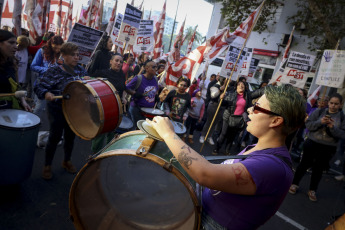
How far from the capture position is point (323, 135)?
179 inches

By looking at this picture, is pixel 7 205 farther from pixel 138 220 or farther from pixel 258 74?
pixel 258 74

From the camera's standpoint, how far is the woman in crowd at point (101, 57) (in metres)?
5.35

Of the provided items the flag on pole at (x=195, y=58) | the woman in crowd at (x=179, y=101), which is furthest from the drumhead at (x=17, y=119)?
the flag on pole at (x=195, y=58)

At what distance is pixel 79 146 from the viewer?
4.94m

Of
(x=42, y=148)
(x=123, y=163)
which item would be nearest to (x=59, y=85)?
(x=42, y=148)

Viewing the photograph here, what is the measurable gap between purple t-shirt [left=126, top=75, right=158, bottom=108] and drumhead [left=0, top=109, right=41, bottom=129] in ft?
7.00

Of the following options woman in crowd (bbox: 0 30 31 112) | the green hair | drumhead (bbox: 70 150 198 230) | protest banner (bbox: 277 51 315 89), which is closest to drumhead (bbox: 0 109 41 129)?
woman in crowd (bbox: 0 30 31 112)

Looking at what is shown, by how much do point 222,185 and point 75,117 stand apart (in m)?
2.74

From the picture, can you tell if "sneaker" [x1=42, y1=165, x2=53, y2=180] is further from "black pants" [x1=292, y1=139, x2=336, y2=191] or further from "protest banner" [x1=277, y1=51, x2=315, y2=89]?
"protest banner" [x1=277, y1=51, x2=315, y2=89]

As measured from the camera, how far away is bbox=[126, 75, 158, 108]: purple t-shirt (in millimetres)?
4758

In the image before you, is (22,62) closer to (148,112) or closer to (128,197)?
(148,112)

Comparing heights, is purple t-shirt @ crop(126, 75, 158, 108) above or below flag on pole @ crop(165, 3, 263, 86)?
below

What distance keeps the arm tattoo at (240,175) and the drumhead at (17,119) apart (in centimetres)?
247

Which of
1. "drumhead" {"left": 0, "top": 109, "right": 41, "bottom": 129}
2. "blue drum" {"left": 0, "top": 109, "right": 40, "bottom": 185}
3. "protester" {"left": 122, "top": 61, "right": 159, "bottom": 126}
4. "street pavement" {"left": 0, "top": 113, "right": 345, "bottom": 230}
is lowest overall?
"street pavement" {"left": 0, "top": 113, "right": 345, "bottom": 230}
